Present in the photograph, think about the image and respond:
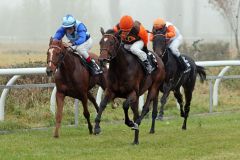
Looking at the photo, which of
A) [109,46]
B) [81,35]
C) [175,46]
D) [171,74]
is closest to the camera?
[109,46]

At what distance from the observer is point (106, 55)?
292 inches

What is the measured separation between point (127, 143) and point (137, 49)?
4.56 ft

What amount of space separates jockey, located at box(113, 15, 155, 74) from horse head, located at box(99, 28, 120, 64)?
320 millimetres

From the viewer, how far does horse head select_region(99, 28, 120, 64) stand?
7.42 meters

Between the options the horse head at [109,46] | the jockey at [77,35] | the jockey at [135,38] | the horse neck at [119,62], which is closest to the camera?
the horse head at [109,46]

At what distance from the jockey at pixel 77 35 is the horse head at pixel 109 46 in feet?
3.57

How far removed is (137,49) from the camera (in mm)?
8055

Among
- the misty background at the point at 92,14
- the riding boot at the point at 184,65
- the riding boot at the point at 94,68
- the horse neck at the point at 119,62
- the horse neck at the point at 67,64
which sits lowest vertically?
the misty background at the point at 92,14

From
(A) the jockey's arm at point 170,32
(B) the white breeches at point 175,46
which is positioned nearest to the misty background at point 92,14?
→ (B) the white breeches at point 175,46

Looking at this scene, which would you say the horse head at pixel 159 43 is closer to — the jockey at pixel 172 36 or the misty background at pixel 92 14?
the jockey at pixel 172 36

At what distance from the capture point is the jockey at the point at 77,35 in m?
8.49

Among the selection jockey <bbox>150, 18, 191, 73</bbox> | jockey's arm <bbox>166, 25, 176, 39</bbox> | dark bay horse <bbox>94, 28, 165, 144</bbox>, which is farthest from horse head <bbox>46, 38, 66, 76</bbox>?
jockey's arm <bbox>166, 25, 176, 39</bbox>

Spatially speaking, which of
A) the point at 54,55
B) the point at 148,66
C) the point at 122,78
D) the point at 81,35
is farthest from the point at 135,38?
the point at 54,55

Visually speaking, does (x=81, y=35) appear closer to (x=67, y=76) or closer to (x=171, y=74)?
(x=67, y=76)
